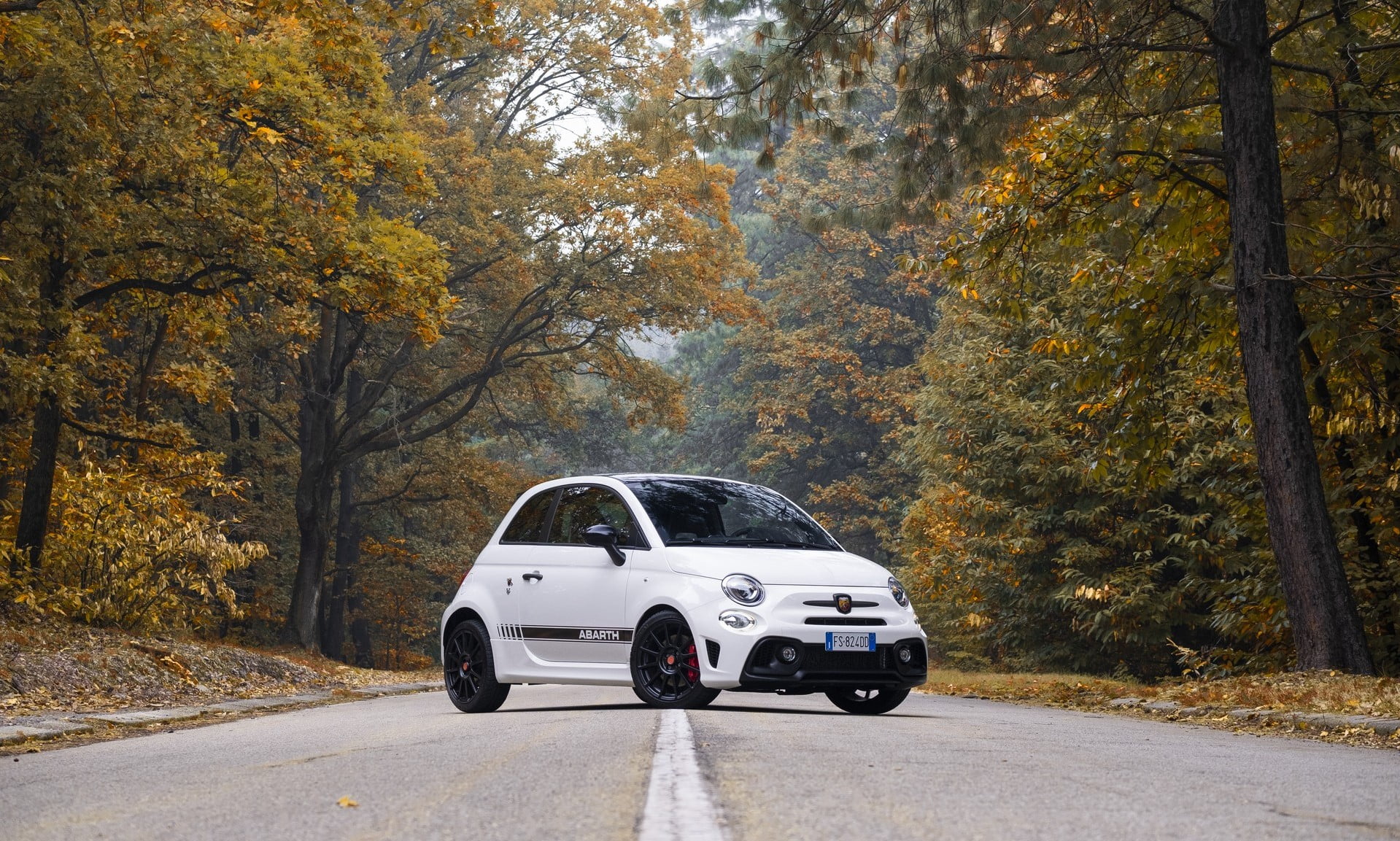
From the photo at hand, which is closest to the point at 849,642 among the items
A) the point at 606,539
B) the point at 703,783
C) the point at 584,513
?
the point at 606,539

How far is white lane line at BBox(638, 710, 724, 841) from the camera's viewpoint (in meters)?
5.10

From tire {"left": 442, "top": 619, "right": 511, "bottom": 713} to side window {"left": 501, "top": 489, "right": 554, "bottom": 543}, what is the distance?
78 centimetres

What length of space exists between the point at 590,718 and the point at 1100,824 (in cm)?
548

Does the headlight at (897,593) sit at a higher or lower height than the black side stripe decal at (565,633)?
higher

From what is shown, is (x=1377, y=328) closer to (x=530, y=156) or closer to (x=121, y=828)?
(x=121, y=828)

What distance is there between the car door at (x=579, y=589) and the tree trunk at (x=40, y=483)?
8.88 metres

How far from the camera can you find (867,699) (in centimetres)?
1246

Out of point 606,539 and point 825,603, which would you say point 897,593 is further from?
point 606,539

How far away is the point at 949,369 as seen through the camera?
27.7 m

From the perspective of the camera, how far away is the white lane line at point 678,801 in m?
5.10

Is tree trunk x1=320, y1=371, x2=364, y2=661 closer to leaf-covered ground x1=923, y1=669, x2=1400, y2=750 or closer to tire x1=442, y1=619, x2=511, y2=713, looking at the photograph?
leaf-covered ground x1=923, y1=669, x2=1400, y2=750

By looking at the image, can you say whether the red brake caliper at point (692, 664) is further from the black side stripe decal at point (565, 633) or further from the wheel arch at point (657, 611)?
the black side stripe decal at point (565, 633)

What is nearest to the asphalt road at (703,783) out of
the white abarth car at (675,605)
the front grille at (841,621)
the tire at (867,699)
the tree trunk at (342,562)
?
the white abarth car at (675,605)

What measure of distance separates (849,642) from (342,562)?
31581 millimetres
